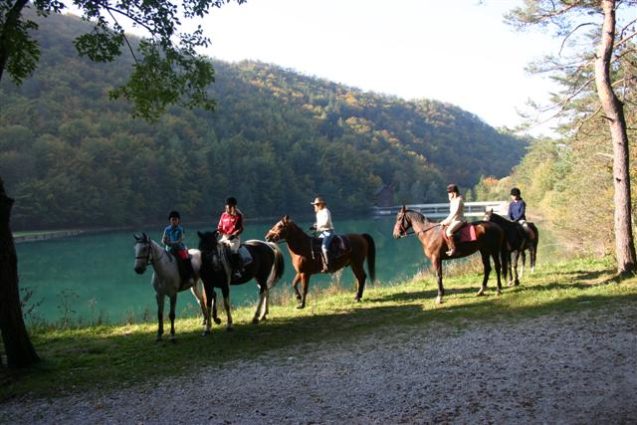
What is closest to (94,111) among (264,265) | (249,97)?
(249,97)

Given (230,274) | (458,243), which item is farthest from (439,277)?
(230,274)

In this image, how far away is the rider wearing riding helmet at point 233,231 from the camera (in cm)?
911

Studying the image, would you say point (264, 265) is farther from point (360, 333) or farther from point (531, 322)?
point (531, 322)

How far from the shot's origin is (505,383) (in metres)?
5.30

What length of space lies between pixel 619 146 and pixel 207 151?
72.4m

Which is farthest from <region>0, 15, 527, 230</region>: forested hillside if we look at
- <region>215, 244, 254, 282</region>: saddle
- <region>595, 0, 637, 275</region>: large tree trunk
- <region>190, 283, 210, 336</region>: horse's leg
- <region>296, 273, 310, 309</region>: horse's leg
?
<region>595, 0, 637, 275</region>: large tree trunk

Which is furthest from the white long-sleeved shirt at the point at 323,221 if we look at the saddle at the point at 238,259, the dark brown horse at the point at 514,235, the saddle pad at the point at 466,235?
the dark brown horse at the point at 514,235

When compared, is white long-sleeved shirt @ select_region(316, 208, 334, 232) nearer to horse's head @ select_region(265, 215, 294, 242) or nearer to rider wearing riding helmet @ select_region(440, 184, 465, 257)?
horse's head @ select_region(265, 215, 294, 242)

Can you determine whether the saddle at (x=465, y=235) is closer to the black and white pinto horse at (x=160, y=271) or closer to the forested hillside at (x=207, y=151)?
the black and white pinto horse at (x=160, y=271)

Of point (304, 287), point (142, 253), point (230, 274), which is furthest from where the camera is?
point (304, 287)

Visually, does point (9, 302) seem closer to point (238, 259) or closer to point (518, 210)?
point (238, 259)

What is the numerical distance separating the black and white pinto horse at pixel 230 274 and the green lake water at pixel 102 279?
4.18 metres

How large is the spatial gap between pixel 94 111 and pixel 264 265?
76.2 m

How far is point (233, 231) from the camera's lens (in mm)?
9203
